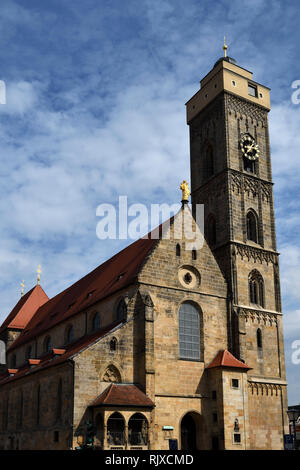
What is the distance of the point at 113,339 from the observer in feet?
107

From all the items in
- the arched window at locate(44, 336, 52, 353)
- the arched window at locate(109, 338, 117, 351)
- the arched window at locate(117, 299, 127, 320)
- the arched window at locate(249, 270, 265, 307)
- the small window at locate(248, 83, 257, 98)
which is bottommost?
the arched window at locate(109, 338, 117, 351)

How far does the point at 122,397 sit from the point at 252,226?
17679mm

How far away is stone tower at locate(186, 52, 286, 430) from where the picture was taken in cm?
3825

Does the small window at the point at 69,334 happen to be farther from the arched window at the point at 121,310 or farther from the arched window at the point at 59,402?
the arched window at the point at 59,402

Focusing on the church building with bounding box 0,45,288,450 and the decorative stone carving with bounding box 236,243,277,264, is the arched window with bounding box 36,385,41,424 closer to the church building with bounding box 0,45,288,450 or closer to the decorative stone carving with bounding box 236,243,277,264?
the church building with bounding box 0,45,288,450

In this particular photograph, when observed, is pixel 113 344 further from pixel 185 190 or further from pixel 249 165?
pixel 249 165

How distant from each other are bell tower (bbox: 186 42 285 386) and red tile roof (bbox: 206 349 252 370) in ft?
3.56

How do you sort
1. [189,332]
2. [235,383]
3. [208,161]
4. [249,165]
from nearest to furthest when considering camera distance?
[235,383], [189,332], [249,165], [208,161]

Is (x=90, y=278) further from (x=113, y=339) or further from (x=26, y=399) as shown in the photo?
(x=113, y=339)

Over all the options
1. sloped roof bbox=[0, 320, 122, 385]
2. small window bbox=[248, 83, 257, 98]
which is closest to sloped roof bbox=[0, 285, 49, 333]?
sloped roof bbox=[0, 320, 122, 385]

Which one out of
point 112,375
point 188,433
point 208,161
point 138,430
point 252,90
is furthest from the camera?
point 252,90

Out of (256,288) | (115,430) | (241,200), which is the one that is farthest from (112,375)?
(241,200)

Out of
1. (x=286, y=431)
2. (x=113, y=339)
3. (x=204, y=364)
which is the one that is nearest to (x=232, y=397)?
(x=204, y=364)

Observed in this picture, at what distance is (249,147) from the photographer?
4362 cm
